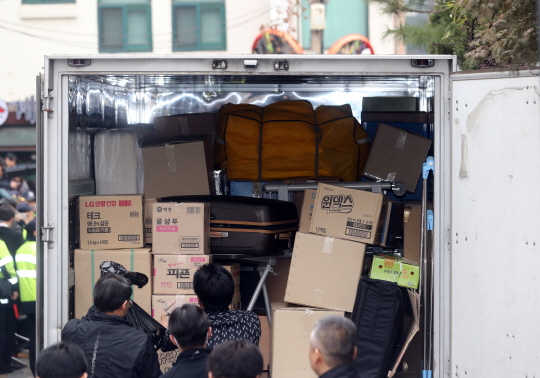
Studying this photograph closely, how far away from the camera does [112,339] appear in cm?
264

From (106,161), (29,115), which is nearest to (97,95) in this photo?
(106,161)

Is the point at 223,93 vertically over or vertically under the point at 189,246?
over

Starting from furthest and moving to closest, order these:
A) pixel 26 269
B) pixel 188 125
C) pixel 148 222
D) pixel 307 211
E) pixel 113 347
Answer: pixel 26 269, pixel 188 125, pixel 307 211, pixel 148 222, pixel 113 347

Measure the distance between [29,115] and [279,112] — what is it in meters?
6.89

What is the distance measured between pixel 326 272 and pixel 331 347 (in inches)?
69.8

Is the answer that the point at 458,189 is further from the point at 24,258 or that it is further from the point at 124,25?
the point at 124,25

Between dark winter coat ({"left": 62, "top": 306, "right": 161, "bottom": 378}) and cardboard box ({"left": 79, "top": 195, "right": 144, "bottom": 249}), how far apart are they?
1151mm

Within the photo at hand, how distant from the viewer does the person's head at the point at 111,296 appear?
2.71 m

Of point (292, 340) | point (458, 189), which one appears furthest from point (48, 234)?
point (458, 189)

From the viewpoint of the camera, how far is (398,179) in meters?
4.71

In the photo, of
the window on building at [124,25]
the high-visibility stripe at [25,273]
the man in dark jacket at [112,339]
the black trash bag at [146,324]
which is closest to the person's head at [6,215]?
the high-visibility stripe at [25,273]

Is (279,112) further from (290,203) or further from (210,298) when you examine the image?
(210,298)

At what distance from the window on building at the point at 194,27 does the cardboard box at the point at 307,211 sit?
310 inches

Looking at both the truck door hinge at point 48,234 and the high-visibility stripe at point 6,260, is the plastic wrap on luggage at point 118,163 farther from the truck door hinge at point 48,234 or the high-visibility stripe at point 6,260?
the high-visibility stripe at point 6,260
